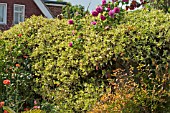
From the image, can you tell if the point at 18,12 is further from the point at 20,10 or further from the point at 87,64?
the point at 87,64

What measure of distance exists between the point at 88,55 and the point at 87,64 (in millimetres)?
130

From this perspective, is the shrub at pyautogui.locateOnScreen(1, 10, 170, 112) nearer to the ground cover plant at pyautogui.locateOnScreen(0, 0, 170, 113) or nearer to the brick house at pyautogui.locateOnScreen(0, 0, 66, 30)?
the ground cover plant at pyautogui.locateOnScreen(0, 0, 170, 113)

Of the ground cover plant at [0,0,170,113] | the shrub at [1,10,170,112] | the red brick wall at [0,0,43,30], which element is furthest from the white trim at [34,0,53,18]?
the shrub at [1,10,170,112]

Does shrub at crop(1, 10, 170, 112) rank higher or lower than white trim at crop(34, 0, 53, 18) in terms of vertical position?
lower

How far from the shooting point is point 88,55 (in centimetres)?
683

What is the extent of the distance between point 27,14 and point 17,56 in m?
19.7

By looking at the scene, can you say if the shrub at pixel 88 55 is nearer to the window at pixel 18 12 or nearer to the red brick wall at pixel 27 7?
the red brick wall at pixel 27 7

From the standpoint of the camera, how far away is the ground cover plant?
20.0 feet

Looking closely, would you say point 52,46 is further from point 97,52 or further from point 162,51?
point 162,51

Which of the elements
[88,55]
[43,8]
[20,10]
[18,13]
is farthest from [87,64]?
[20,10]

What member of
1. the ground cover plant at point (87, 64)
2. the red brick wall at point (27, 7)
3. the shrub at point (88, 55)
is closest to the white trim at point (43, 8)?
the red brick wall at point (27, 7)

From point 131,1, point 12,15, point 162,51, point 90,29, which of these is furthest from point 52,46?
point 12,15

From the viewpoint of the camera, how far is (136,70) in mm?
6520

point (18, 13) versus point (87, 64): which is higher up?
point (18, 13)
